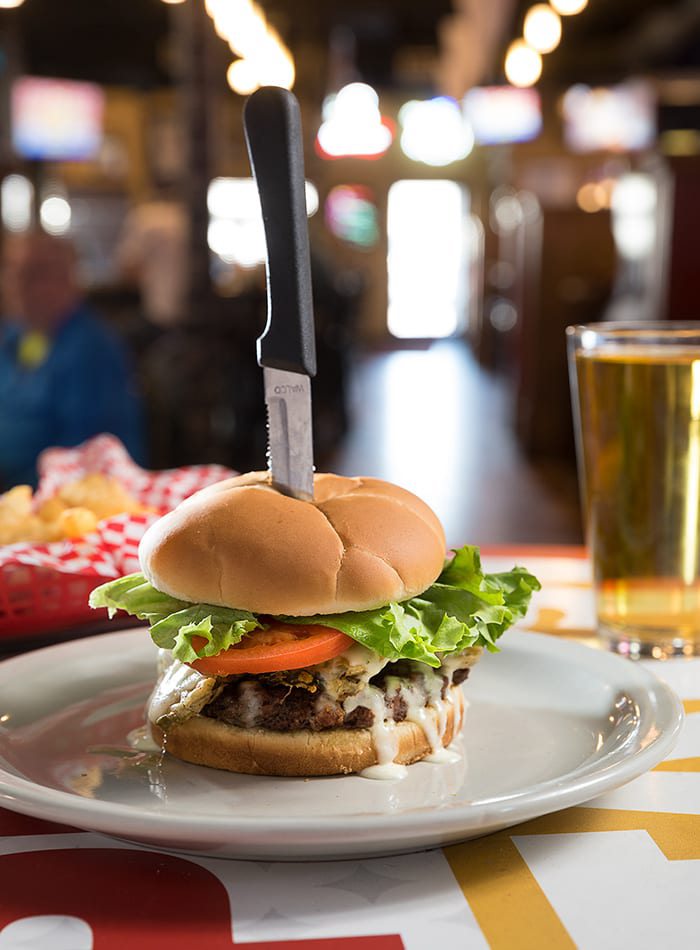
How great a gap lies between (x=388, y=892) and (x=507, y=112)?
1958 cm

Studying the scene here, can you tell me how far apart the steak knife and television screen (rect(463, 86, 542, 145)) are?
19011mm

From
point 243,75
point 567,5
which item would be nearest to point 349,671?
point 567,5

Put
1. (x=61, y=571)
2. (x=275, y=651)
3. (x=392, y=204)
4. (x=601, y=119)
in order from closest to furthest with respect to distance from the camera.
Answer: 1. (x=275, y=651)
2. (x=61, y=571)
3. (x=601, y=119)
4. (x=392, y=204)

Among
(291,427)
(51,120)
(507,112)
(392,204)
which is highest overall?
(507,112)

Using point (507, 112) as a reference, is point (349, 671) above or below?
below

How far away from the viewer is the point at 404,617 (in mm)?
1007

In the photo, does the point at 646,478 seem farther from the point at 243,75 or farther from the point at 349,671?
the point at 243,75

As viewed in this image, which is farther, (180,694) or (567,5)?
(567,5)

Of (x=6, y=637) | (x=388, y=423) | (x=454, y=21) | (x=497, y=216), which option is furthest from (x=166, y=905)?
(x=497, y=216)

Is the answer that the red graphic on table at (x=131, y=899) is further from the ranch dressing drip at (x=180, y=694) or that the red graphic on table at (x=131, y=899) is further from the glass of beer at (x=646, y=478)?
the glass of beer at (x=646, y=478)

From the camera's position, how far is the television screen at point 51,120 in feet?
53.5

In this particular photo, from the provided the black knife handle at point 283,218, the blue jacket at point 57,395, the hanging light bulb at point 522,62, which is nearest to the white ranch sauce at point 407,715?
the black knife handle at point 283,218

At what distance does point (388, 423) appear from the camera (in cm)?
1101

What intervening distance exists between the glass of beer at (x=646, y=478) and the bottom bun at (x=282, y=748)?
19.5 inches
